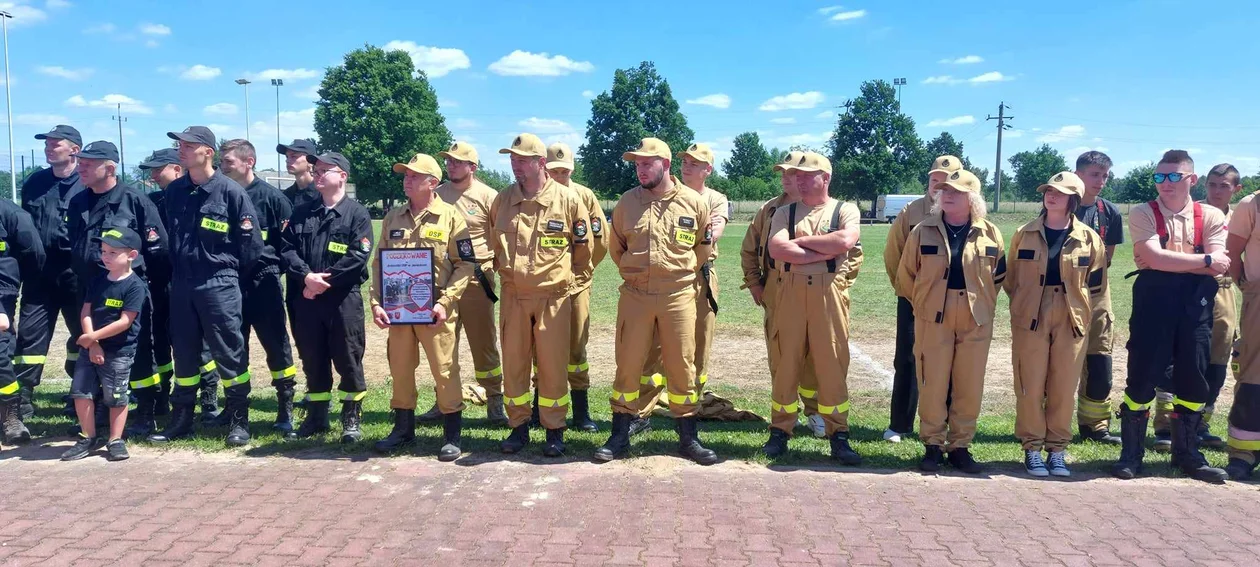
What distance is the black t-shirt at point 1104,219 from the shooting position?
6195 millimetres

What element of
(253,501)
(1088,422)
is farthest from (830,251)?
(253,501)

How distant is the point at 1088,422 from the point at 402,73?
63.0 metres

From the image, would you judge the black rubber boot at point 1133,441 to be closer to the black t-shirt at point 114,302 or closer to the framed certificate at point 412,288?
→ the framed certificate at point 412,288

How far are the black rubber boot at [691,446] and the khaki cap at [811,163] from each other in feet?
6.45

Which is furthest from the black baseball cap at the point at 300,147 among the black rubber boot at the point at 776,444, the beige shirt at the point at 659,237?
the black rubber boot at the point at 776,444

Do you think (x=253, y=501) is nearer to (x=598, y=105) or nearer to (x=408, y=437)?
(x=408, y=437)

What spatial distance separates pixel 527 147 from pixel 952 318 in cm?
315

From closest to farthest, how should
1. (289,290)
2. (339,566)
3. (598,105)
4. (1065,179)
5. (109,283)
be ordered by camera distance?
(339,566), (1065,179), (109,283), (289,290), (598,105)

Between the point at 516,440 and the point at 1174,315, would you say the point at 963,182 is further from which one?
the point at 516,440

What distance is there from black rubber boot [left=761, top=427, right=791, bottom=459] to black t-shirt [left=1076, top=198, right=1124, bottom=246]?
2881mm

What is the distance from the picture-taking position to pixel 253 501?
193 inches

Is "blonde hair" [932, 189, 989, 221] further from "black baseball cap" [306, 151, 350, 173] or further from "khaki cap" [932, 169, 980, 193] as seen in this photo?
"black baseball cap" [306, 151, 350, 173]

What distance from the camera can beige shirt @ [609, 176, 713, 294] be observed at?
18.3 ft

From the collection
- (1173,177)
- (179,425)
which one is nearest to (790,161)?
(1173,177)
